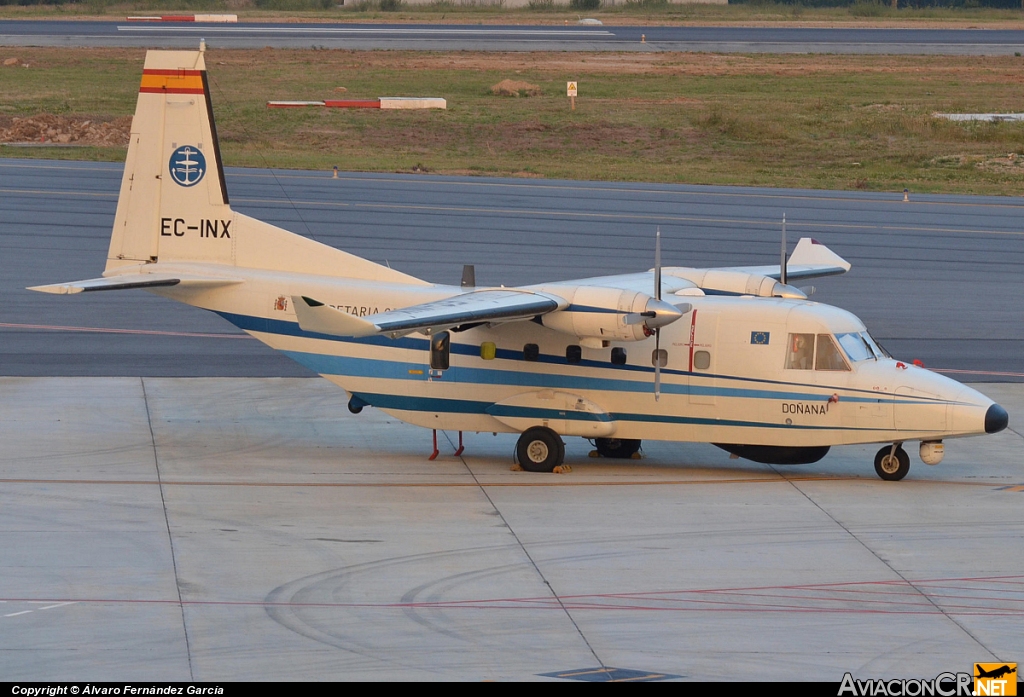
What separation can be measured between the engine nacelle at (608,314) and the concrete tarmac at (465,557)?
7.76 ft

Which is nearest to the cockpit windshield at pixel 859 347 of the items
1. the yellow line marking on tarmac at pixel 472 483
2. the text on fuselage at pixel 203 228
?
the yellow line marking on tarmac at pixel 472 483

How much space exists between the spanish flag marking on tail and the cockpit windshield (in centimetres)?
1129

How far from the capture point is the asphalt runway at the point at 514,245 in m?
28.0

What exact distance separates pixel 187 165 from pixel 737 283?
9.54 metres

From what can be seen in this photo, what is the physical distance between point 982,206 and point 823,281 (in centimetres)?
1423

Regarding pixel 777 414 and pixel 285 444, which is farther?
pixel 285 444

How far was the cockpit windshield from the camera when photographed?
19.7 meters

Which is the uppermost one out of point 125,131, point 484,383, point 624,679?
point 125,131

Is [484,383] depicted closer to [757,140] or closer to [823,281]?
[823,281]

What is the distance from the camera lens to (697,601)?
14531 mm

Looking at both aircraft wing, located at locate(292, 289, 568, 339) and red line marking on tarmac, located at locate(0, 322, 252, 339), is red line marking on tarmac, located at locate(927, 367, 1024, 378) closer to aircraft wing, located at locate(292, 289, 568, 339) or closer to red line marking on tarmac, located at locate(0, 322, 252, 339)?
aircraft wing, located at locate(292, 289, 568, 339)

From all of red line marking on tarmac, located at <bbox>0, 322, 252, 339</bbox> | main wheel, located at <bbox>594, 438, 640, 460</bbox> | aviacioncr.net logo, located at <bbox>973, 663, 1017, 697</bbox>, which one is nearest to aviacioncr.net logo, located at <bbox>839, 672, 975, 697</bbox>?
aviacioncr.net logo, located at <bbox>973, 663, 1017, 697</bbox>

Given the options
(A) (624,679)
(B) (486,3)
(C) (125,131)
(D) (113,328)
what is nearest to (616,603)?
(A) (624,679)

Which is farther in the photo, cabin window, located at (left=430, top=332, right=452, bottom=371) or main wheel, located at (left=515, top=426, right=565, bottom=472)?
main wheel, located at (left=515, top=426, right=565, bottom=472)
